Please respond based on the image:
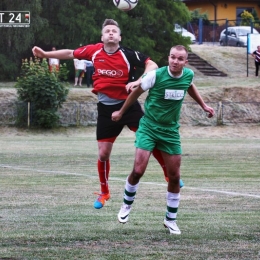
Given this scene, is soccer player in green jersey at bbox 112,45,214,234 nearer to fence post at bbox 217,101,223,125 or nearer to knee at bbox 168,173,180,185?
knee at bbox 168,173,180,185

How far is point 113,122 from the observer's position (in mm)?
9961

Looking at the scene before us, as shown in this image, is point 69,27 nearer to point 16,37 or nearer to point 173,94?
point 16,37

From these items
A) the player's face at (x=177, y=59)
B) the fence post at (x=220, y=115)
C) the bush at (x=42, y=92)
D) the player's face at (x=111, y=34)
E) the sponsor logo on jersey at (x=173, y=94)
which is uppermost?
the player's face at (x=111, y=34)

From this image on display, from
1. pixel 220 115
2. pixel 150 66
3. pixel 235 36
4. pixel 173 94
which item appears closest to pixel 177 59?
pixel 173 94

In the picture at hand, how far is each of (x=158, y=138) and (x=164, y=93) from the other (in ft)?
1.61

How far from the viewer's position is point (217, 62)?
49.8 meters

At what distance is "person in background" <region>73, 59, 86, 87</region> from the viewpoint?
39000 mm

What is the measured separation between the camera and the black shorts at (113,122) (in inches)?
388

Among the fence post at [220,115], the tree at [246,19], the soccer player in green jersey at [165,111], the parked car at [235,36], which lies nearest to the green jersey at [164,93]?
the soccer player in green jersey at [165,111]

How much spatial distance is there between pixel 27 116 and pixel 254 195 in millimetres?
24489

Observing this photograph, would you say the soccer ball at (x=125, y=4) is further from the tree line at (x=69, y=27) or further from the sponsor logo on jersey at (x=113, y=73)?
the tree line at (x=69, y=27)

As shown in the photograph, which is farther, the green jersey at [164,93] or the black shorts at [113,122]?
the black shorts at [113,122]

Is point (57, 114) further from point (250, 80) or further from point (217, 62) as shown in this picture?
point (217, 62)

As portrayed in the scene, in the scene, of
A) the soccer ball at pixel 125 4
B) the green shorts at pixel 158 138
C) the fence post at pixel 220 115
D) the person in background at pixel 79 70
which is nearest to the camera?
the green shorts at pixel 158 138
